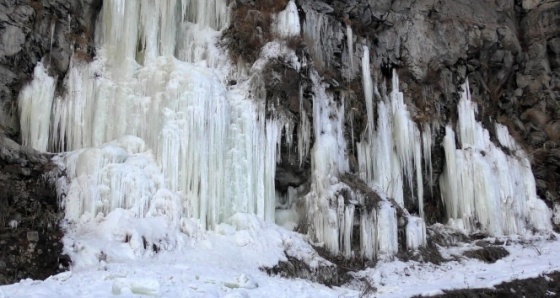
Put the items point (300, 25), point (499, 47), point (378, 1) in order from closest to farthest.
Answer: point (300, 25), point (378, 1), point (499, 47)

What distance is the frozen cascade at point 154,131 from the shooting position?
50.3 feet

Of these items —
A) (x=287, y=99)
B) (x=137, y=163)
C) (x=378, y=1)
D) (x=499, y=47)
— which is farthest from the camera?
(x=499, y=47)

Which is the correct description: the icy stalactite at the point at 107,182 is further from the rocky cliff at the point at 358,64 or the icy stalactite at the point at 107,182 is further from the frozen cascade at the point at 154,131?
the rocky cliff at the point at 358,64

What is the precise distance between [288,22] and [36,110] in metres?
9.29

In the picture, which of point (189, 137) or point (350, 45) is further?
point (350, 45)

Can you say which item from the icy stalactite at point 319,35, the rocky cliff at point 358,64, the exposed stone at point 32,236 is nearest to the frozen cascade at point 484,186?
the rocky cliff at point 358,64

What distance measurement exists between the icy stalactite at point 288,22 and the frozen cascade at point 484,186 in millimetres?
8481

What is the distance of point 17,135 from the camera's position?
1569 centimetres

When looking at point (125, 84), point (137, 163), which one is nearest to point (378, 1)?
point (125, 84)

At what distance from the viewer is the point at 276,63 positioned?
1927 cm

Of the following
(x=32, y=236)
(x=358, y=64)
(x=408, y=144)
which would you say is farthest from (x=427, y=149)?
(x=32, y=236)

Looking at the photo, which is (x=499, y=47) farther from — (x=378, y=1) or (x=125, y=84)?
(x=125, y=84)

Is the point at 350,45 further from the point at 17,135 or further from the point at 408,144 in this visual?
the point at 17,135

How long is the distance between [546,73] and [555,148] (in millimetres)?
3949
